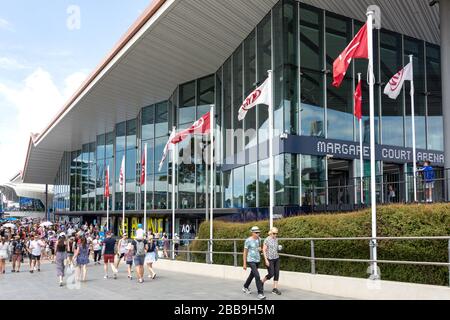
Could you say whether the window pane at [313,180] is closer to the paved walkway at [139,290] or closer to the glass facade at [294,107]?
the glass facade at [294,107]

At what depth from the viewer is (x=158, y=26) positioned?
2355 cm

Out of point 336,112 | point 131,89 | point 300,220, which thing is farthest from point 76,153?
point 300,220

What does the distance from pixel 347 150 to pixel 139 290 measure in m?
12.0

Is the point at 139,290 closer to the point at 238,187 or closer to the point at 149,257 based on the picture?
the point at 149,257

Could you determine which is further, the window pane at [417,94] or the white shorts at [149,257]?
the window pane at [417,94]

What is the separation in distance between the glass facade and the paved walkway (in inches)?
252

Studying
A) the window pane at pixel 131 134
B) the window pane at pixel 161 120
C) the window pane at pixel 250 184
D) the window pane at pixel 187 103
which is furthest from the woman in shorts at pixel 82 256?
the window pane at pixel 131 134

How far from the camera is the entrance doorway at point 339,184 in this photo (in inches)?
717

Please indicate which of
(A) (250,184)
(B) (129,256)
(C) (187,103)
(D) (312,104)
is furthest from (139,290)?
(C) (187,103)

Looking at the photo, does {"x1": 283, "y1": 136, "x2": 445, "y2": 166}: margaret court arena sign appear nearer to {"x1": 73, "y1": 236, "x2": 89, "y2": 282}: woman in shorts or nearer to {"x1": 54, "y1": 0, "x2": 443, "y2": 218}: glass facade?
{"x1": 54, "y1": 0, "x2": 443, "y2": 218}: glass facade

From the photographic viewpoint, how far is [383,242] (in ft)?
35.3

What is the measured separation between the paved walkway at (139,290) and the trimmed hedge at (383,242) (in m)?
1.13
